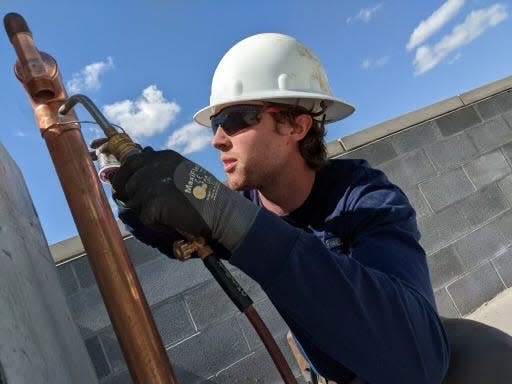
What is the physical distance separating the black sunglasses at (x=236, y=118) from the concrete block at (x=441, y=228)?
1.74 m

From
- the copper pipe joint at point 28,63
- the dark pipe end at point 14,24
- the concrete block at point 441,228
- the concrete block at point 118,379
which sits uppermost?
the dark pipe end at point 14,24

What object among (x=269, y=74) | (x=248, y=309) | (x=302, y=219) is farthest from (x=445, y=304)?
(x=248, y=309)

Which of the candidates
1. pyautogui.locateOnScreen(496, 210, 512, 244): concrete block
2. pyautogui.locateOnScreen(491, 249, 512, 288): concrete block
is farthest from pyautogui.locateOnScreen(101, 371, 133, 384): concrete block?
pyautogui.locateOnScreen(496, 210, 512, 244): concrete block

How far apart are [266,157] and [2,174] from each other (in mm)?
740

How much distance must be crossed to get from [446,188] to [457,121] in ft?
1.80

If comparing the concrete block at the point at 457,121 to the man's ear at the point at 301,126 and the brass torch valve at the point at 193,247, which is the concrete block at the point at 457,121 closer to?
the man's ear at the point at 301,126

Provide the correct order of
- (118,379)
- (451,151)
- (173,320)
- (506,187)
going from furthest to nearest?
(506,187) → (451,151) → (173,320) → (118,379)

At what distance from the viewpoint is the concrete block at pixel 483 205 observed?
2.86 metres

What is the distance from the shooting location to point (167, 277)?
2.08m

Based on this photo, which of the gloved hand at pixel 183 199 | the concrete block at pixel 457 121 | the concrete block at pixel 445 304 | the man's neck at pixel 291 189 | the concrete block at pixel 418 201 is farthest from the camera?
the concrete block at pixel 457 121

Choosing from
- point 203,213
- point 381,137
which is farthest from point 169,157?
point 381,137

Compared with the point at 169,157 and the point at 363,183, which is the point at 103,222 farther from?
the point at 363,183

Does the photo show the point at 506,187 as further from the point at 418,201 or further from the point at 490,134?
the point at 418,201

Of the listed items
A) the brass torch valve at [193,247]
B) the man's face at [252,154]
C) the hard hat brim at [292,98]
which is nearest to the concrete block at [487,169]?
the hard hat brim at [292,98]
